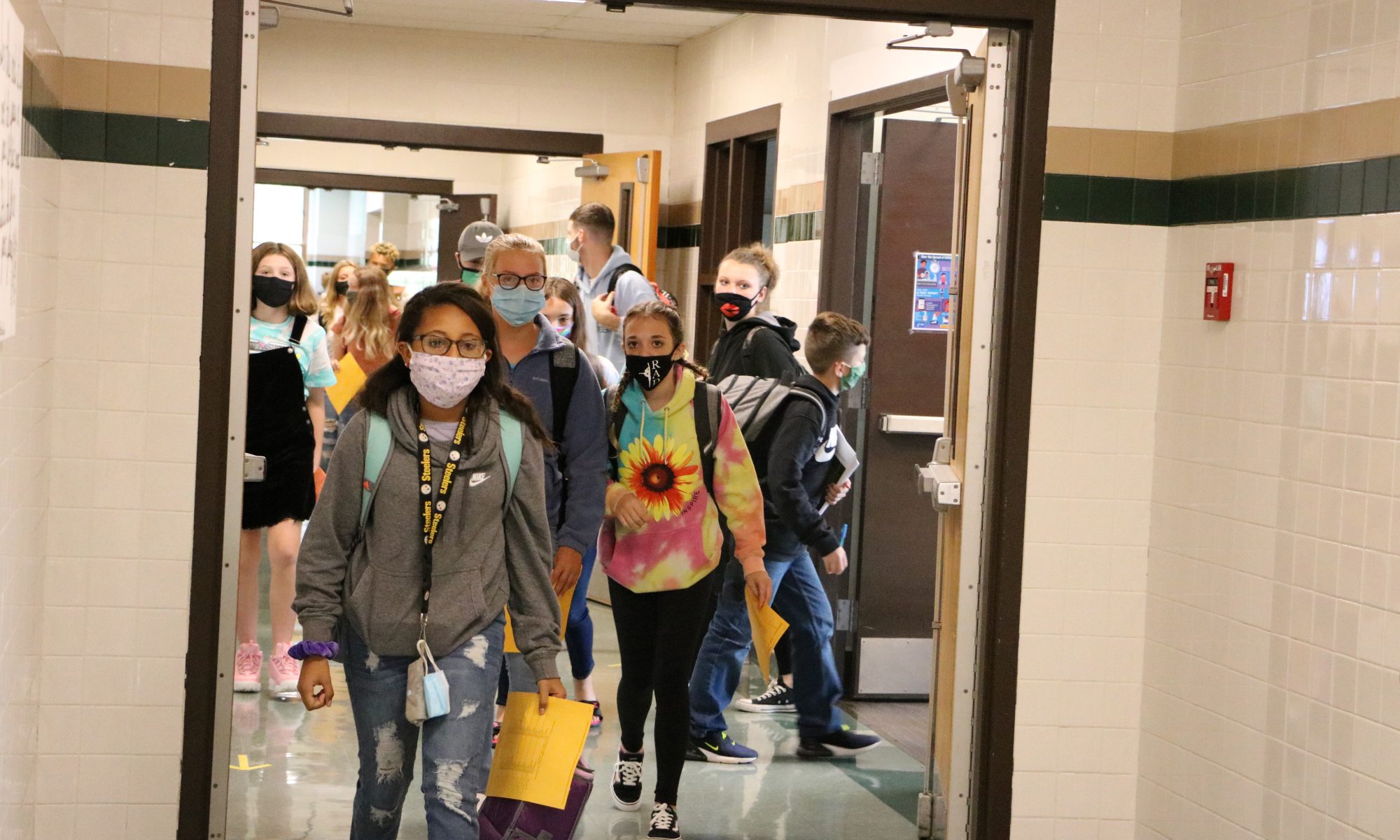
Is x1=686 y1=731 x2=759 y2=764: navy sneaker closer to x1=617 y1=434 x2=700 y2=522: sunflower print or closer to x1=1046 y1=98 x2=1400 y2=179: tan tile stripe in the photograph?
x1=617 y1=434 x2=700 y2=522: sunflower print

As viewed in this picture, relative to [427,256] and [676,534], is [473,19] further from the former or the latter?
[427,256]

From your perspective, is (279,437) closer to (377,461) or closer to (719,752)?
(719,752)

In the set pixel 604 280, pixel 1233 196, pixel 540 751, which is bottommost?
pixel 540 751

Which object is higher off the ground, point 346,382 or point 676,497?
point 346,382

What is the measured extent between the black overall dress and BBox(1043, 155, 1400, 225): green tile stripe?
2.69 meters

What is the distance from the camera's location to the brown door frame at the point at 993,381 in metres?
3.23

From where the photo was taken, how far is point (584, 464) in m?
3.84

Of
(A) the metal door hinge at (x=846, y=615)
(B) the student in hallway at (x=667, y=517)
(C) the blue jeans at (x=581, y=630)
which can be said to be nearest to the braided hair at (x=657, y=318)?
(B) the student in hallway at (x=667, y=517)

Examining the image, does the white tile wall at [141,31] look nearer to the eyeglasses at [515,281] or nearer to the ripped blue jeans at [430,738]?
the eyeglasses at [515,281]

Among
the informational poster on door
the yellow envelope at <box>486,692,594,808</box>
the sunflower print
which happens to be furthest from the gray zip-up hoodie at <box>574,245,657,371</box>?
the yellow envelope at <box>486,692,594,808</box>

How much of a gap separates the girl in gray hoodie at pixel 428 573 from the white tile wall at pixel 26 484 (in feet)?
1.68

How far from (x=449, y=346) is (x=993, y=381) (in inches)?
54.3

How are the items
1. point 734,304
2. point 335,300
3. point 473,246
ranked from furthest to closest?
1. point 335,300
2. point 473,246
3. point 734,304

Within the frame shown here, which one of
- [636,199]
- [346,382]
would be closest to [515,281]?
[346,382]
